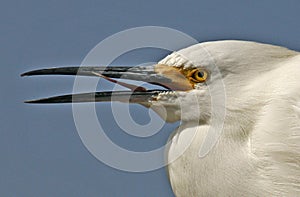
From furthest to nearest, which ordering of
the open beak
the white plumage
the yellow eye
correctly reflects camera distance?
the open beak → the yellow eye → the white plumage

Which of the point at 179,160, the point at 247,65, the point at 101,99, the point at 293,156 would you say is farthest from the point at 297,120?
the point at 101,99

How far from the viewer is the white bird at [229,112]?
14.9ft

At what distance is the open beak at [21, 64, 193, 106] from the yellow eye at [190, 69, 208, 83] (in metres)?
0.05

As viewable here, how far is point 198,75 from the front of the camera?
194 inches

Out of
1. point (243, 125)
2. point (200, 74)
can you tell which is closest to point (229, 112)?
point (243, 125)

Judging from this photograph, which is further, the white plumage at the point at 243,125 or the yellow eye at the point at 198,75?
the yellow eye at the point at 198,75

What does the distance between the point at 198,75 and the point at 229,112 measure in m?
0.33

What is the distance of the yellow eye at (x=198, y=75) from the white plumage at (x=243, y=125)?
0.15 feet

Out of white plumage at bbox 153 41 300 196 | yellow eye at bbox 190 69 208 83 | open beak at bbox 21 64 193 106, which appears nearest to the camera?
white plumage at bbox 153 41 300 196

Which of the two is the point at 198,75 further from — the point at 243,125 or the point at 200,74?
the point at 243,125

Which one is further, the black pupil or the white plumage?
the black pupil

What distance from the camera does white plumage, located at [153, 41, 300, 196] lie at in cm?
452

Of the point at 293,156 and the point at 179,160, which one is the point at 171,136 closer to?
the point at 179,160

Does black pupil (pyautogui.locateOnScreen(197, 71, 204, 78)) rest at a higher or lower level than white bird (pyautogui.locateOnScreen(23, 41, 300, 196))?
higher
